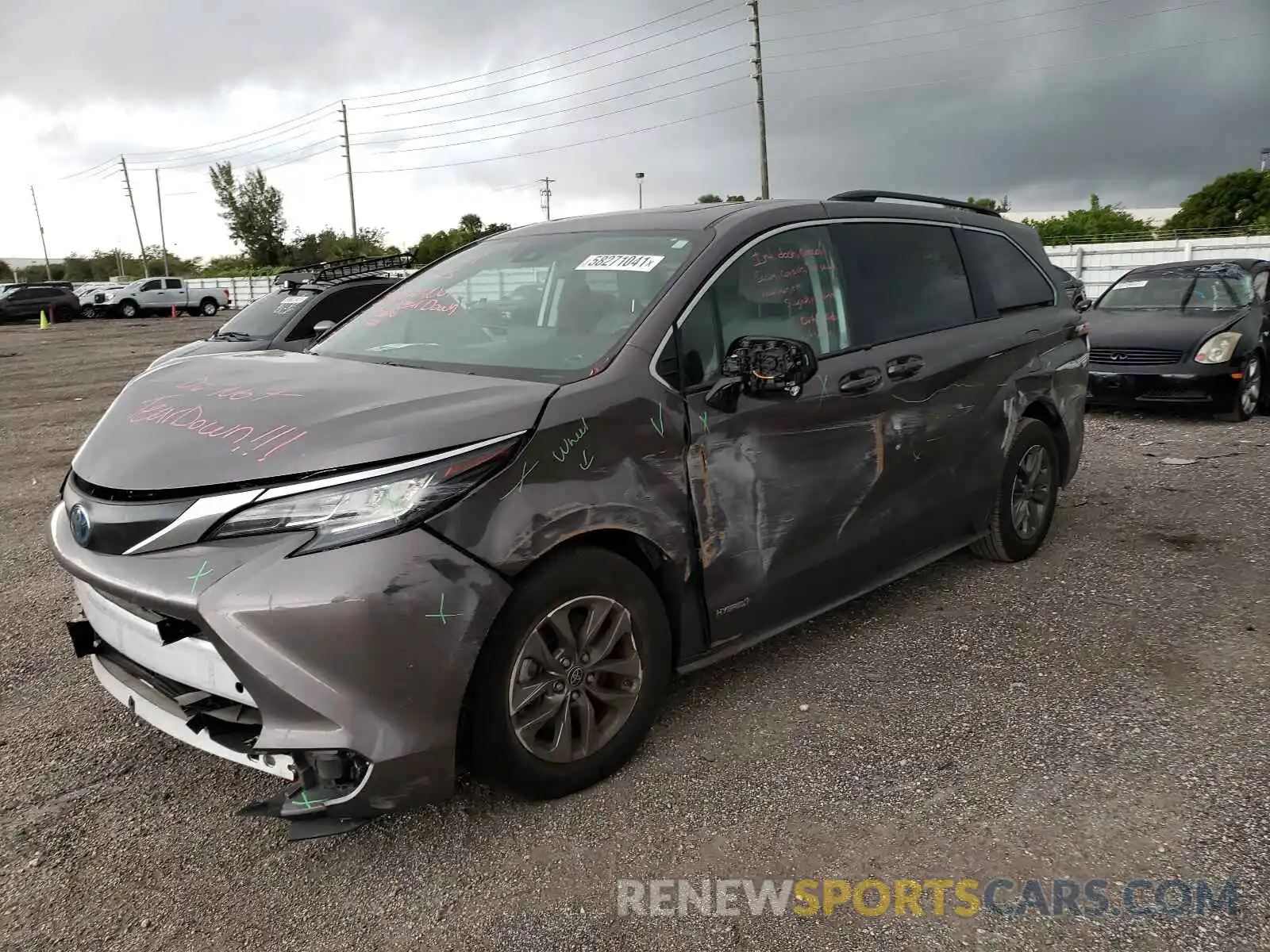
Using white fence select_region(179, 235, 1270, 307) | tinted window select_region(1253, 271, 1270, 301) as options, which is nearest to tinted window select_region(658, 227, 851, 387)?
tinted window select_region(1253, 271, 1270, 301)

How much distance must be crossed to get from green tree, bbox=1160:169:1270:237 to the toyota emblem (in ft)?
220

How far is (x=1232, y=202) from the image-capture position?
6253 cm

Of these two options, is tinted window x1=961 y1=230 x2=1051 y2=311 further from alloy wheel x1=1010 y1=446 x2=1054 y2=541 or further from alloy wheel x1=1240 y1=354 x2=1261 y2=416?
alloy wheel x1=1240 y1=354 x2=1261 y2=416

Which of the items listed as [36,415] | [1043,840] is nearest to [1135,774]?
[1043,840]

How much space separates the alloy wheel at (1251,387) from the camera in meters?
8.95

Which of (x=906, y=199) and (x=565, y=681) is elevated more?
(x=906, y=199)

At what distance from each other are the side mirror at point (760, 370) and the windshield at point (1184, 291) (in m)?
8.28

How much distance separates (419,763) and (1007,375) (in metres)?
3.33

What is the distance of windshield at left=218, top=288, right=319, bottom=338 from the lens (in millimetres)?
9562

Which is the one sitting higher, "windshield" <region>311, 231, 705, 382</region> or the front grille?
"windshield" <region>311, 231, 705, 382</region>

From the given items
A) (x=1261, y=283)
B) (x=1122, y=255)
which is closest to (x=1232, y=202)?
(x=1122, y=255)

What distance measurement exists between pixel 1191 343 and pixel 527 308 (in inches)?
309

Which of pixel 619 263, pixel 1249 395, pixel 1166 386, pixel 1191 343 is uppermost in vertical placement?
pixel 619 263

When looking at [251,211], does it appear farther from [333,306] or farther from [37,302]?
[333,306]
